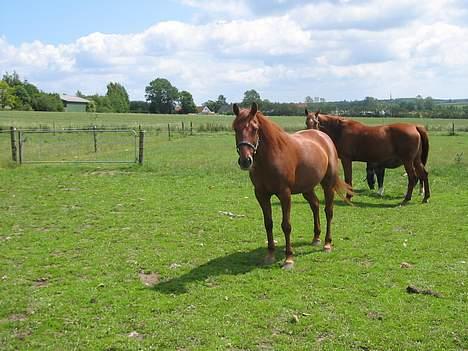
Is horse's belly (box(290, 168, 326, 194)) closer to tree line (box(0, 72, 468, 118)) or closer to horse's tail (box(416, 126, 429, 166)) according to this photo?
horse's tail (box(416, 126, 429, 166))

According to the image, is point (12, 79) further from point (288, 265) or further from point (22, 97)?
point (288, 265)

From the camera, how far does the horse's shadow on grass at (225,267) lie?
5902 millimetres

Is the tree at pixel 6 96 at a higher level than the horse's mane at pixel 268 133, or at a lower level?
higher

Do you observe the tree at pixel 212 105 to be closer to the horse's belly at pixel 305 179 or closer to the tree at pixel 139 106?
the tree at pixel 139 106

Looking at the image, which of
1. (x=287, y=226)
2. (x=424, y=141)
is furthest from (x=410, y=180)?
(x=287, y=226)

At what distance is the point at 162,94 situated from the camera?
112000mm

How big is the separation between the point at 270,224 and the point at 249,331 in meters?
2.50

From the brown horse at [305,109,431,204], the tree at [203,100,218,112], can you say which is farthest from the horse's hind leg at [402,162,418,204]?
the tree at [203,100,218,112]

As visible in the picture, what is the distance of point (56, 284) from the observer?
19.6 feet

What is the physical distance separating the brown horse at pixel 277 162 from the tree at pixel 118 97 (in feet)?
353

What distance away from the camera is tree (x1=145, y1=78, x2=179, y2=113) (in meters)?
112

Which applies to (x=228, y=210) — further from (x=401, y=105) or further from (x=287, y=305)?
(x=401, y=105)

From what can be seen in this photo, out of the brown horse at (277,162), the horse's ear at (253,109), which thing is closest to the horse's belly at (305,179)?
the brown horse at (277,162)

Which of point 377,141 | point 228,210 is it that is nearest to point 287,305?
point 228,210
